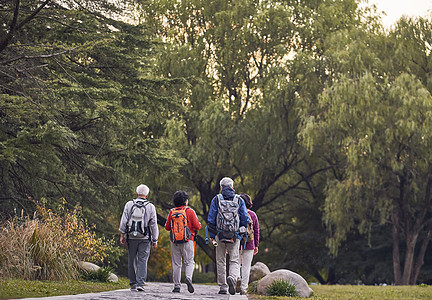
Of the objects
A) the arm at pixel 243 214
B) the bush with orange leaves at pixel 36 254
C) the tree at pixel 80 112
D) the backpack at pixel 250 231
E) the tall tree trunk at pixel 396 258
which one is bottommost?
the tall tree trunk at pixel 396 258

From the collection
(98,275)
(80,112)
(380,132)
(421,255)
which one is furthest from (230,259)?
(421,255)

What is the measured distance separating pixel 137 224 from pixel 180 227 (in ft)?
2.50

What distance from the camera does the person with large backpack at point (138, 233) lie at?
10656mm

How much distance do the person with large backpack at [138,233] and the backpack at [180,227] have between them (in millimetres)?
354

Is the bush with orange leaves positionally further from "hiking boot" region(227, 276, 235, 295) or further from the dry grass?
"hiking boot" region(227, 276, 235, 295)

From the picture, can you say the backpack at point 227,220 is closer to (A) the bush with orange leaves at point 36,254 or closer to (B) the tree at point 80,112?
(A) the bush with orange leaves at point 36,254

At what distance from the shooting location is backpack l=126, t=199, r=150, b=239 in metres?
10.6

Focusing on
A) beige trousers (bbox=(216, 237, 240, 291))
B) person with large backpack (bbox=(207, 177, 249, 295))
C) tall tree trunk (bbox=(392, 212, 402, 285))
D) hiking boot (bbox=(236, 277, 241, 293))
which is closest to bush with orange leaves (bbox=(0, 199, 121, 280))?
beige trousers (bbox=(216, 237, 240, 291))

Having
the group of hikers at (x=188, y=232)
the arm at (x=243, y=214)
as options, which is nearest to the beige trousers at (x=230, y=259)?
the group of hikers at (x=188, y=232)

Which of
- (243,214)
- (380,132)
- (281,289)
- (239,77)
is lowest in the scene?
(281,289)

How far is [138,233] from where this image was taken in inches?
418

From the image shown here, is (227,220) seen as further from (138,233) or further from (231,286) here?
(138,233)

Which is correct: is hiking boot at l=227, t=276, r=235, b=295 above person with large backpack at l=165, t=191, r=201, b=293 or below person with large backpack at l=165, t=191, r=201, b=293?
below

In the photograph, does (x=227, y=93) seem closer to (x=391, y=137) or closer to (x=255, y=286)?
(x=391, y=137)
